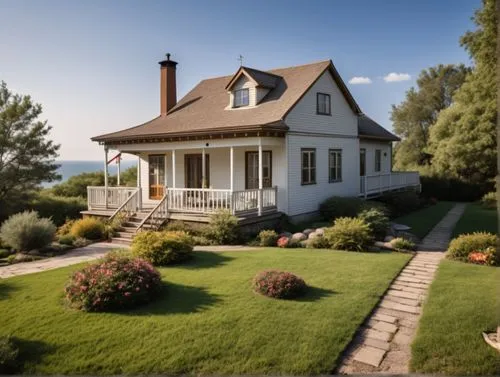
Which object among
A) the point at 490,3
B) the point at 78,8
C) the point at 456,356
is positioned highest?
the point at 490,3

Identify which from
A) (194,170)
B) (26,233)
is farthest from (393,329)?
(194,170)

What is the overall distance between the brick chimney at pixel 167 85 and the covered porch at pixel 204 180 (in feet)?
10.4

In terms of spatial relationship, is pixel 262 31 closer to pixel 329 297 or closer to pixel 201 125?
pixel 201 125

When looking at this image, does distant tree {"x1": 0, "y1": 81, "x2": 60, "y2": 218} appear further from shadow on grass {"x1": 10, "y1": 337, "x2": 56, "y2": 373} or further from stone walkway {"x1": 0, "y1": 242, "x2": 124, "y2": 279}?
shadow on grass {"x1": 10, "y1": 337, "x2": 56, "y2": 373}

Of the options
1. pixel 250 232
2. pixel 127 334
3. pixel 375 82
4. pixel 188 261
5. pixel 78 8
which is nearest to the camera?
pixel 127 334

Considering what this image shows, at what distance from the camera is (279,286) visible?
766 cm

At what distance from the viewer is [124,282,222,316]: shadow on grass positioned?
703cm

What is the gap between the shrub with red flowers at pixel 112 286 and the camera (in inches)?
280

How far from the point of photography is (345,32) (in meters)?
16.2

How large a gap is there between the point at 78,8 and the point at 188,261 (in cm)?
798

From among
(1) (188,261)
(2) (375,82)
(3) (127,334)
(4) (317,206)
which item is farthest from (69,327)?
(2) (375,82)

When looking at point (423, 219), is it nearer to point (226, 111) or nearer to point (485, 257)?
point (485, 257)

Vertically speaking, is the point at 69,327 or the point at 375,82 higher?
the point at 375,82

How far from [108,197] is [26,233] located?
17.7 ft
